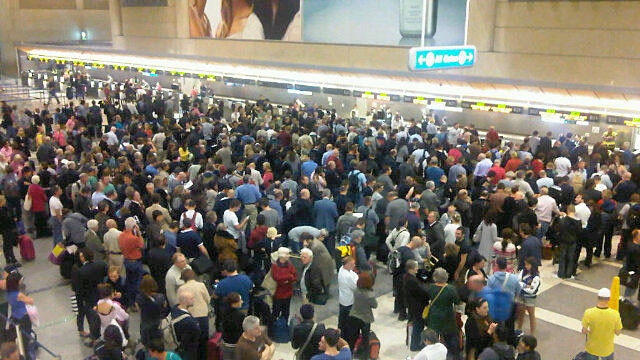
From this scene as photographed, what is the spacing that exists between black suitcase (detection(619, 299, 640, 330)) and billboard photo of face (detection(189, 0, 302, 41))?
65.3 ft

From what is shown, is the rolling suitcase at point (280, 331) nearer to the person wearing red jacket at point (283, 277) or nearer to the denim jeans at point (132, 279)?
the person wearing red jacket at point (283, 277)

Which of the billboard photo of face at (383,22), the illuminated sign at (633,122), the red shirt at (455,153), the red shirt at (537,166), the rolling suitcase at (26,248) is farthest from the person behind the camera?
the billboard photo of face at (383,22)

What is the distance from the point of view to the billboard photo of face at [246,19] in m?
26.2

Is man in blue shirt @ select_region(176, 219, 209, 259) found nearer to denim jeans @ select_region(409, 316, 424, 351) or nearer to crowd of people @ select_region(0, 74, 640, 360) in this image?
crowd of people @ select_region(0, 74, 640, 360)

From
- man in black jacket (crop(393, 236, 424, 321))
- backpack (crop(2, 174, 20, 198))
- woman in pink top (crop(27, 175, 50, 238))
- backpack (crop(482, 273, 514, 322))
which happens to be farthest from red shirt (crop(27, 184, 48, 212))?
backpack (crop(482, 273, 514, 322))

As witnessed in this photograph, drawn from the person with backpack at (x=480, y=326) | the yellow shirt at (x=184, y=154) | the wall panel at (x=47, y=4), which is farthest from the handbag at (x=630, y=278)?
the wall panel at (x=47, y=4)

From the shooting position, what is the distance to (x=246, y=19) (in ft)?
92.9

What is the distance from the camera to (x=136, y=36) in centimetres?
3247

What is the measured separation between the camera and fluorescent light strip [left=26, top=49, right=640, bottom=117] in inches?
630

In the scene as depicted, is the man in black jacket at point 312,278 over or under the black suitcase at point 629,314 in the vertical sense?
over

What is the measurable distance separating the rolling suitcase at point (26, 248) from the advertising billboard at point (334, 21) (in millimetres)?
13930

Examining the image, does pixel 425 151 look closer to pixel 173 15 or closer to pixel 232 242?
pixel 232 242

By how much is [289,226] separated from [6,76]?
132ft

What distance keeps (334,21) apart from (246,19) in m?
5.29
